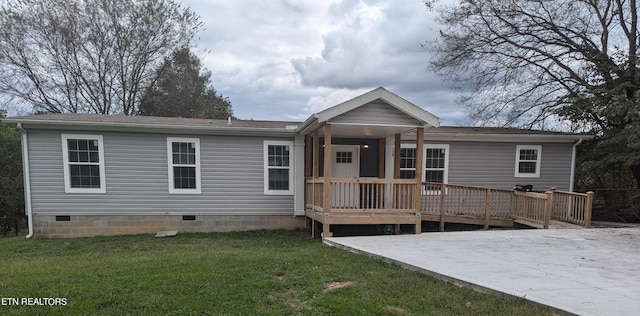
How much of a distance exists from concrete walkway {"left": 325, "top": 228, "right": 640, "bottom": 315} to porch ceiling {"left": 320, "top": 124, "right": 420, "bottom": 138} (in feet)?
8.38

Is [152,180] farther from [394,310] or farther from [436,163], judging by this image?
[436,163]

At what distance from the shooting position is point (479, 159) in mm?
9445

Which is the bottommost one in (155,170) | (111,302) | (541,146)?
(111,302)

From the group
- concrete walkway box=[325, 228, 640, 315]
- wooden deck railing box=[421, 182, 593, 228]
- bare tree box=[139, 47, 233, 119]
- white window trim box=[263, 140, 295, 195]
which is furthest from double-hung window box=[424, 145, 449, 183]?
bare tree box=[139, 47, 233, 119]

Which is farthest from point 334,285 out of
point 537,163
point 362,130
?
point 537,163

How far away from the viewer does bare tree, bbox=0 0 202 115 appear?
15195 mm

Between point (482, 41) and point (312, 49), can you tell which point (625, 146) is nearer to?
point (482, 41)

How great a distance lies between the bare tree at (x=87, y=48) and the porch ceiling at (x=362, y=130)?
14.8m

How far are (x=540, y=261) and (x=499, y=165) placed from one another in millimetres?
5356

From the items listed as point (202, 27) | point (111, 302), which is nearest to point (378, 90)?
point (111, 302)

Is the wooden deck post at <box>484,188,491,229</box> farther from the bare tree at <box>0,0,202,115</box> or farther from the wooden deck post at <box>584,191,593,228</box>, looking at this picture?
the bare tree at <box>0,0,202,115</box>

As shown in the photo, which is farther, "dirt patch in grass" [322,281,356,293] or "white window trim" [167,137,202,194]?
"white window trim" [167,137,202,194]

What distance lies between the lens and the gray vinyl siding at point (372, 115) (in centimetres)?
681

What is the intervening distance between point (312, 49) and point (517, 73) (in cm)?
834
